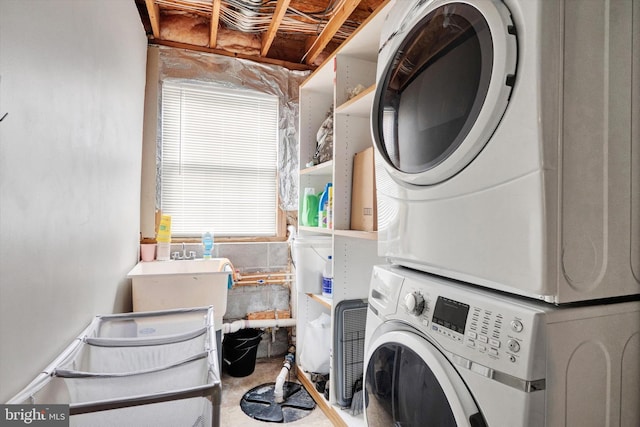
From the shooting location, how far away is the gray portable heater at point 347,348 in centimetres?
184

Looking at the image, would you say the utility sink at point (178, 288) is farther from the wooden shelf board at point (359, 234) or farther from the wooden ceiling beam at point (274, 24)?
the wooden ceiling beam at point (274, 24)

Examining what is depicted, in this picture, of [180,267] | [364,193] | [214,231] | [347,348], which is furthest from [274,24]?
[347,348]

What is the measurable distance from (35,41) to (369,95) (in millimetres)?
1217

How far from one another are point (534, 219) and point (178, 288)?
182 centimetres

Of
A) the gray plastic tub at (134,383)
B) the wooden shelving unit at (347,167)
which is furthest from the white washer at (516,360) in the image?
the wooden shelving unit at (347,167)

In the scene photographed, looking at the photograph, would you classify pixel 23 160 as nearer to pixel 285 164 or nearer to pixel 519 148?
pixel 519 148

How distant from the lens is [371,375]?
110 cm

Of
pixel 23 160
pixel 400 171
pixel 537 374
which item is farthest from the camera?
pixel 400 171

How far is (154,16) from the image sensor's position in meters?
2.23

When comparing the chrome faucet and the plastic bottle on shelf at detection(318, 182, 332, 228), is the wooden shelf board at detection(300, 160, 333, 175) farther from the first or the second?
the chrome faucet

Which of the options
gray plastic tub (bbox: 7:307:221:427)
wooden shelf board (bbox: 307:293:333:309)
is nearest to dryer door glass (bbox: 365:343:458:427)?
gray plastic tub (bbox: 7:307:221:427)

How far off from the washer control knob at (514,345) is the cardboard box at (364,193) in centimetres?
102

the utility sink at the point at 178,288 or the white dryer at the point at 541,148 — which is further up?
the white dryer at the point at 541,148

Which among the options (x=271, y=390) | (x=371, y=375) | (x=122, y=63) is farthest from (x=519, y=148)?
(x=271, y=390)
